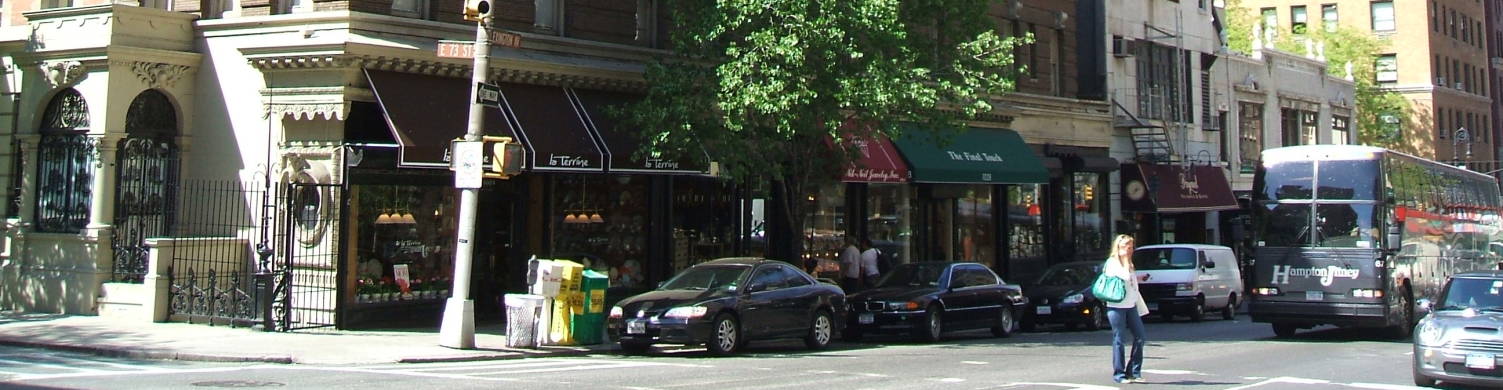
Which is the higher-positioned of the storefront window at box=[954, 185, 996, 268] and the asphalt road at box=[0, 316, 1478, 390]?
the storefront window at box=[954, 185, 996, 268]

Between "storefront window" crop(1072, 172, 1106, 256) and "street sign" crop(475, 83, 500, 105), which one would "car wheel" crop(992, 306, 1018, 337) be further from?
"storefront window" crop(1072, 172, 1106, 256)

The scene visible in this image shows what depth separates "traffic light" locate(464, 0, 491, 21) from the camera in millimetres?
16234

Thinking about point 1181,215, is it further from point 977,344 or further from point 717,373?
point 717,373

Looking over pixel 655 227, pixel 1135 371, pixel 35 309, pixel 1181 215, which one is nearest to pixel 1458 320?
pixel 1135 371

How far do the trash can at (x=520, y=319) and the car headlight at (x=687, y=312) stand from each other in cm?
192

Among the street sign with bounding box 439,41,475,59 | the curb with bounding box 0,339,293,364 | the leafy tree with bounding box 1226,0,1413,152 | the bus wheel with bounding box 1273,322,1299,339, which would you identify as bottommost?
the curb with bounding box 0,339,293,364

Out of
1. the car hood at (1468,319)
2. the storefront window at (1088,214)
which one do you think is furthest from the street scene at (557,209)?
the storefront window at (1088,214)

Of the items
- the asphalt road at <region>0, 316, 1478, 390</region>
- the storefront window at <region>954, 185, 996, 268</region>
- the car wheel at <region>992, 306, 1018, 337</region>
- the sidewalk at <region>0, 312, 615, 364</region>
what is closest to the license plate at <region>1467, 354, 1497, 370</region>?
the asphalt road at <region>0, 316, 1478, 390</region>

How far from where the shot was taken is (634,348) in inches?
679

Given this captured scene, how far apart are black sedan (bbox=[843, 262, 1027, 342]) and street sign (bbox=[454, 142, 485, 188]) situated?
6.63 meters

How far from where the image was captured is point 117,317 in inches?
752

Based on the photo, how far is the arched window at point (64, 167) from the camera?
65.7 feet

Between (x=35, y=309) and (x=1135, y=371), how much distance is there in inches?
664

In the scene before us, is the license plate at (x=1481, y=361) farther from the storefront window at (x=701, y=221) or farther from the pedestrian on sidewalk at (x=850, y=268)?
the storefront window at (x=701, y=221)
